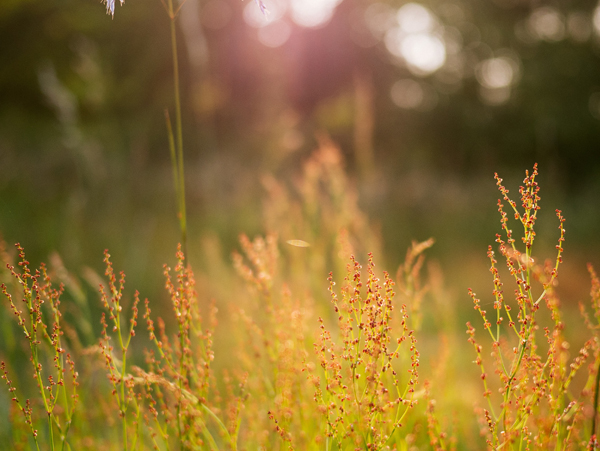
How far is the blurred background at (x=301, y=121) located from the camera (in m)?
5.96

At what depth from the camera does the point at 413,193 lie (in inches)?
333

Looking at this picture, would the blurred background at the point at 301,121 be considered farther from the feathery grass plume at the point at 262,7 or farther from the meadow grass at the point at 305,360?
the feathery grass plume at the point at 262,7

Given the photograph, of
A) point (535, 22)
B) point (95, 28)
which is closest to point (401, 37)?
point (535, 22)

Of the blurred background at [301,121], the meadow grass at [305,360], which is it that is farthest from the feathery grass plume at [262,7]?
the blurred background at [301,121]

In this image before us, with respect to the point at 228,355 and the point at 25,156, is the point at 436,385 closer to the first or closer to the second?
the point at 228,355

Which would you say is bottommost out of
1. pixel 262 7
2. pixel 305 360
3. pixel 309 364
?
pixel 305 360

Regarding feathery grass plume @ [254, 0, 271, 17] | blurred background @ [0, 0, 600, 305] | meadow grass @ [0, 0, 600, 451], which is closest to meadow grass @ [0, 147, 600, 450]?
meadow grass @ [0, 0, 600, 451]

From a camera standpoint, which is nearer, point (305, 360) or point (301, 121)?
point (305, 360)

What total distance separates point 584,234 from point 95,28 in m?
10.5

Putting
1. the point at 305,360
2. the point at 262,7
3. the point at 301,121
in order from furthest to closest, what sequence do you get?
the point at 301,121, the point at 305,360, the point at 262,7

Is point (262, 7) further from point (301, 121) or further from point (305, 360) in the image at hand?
point (301, 121)

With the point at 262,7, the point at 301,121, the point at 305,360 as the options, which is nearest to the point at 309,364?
the point at 305,360

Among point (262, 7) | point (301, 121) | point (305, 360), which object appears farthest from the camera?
point (301, 121)

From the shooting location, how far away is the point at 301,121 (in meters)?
12.8
